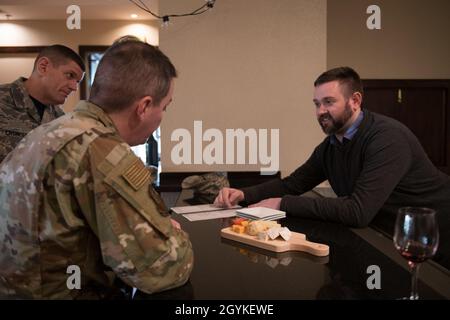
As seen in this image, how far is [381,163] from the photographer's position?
1.65 metres

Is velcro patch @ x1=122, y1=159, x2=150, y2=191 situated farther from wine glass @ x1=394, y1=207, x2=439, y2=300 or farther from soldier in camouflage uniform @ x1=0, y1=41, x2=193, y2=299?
wine glass @ x1=394, y1=207, x2=439, y2=300

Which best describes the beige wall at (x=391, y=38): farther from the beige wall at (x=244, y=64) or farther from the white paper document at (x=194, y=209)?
the white paper document at (x=194, y=209)

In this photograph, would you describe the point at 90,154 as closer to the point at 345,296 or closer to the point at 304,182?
the point at 345,296

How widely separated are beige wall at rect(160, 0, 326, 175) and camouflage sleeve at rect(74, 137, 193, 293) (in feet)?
7.40

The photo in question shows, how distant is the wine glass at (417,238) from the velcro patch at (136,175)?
23.3 inches

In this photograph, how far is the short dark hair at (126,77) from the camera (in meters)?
1.05

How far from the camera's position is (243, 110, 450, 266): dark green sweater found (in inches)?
62.5

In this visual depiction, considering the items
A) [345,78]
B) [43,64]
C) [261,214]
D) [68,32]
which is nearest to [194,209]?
[261,214]

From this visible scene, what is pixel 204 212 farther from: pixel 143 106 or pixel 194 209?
pixel 143 106

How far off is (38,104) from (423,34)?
379 cm

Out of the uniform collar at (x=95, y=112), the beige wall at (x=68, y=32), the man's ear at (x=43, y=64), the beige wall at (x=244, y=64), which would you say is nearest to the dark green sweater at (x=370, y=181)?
the uniform collar at (x=95, y=112)
